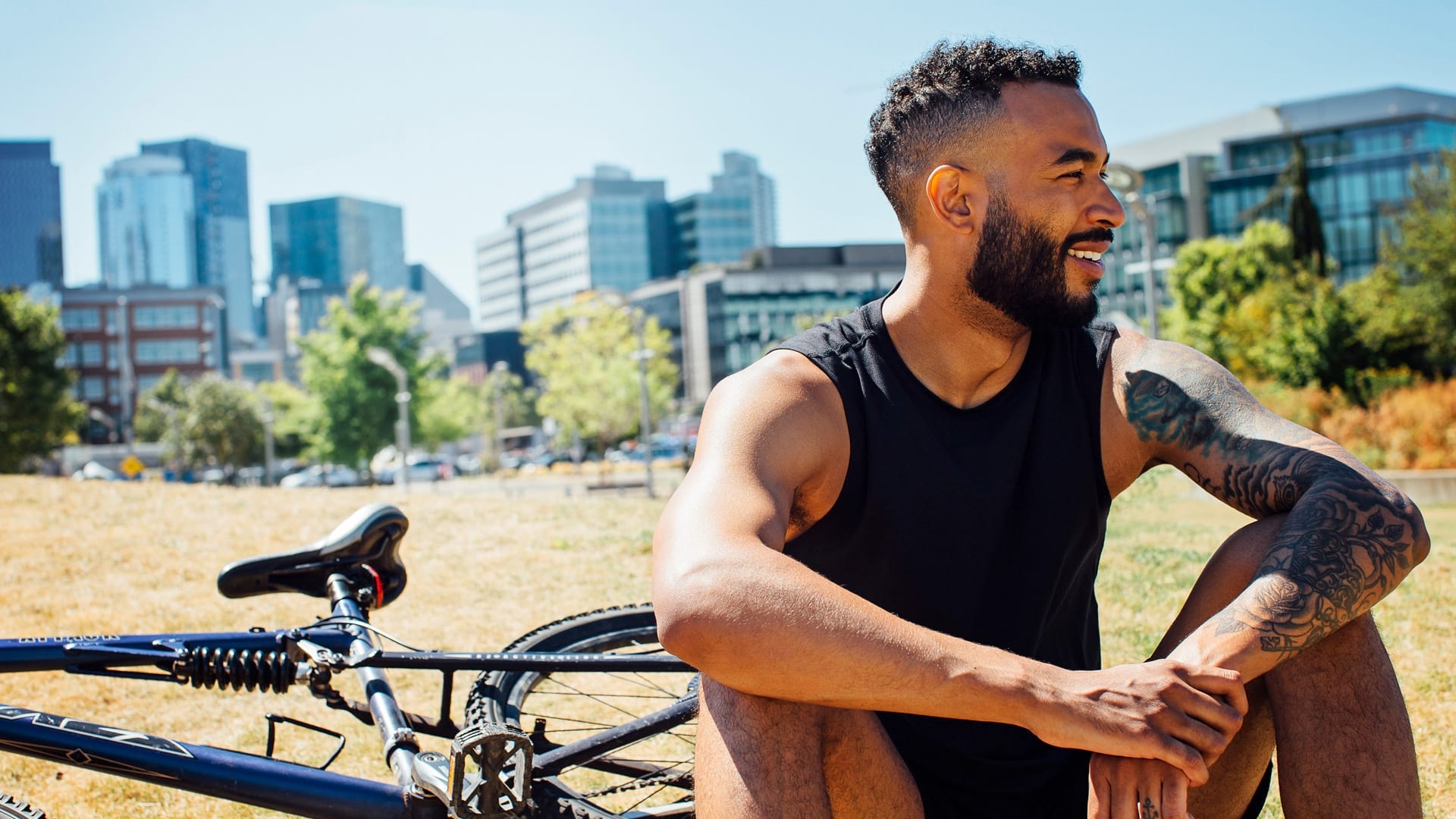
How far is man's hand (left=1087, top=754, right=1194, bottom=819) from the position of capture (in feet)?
5.78

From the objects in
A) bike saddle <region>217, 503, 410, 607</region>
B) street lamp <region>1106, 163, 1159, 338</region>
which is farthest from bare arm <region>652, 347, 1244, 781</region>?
street lamp <region>1106, 163, 1159, 338</region>

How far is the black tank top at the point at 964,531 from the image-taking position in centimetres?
207

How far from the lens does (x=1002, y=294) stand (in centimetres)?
225

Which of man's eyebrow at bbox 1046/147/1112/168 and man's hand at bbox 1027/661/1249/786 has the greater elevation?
man's eyebrow at bbox 1046/147/1112/168

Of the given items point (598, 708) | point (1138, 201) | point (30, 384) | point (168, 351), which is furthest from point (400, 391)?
point (168, 351)

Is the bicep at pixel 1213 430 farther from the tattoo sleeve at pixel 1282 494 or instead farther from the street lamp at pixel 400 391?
the street lamp at pixel 400 391

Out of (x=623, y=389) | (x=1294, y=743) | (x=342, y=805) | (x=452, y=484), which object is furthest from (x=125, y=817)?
(x=452, y=484)

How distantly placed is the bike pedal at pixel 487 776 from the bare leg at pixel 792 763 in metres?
0.50

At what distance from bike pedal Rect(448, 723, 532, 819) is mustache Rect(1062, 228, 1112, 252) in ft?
4.74

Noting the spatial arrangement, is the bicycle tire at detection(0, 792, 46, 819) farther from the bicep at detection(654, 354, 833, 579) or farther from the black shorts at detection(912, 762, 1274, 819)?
the black shorts at detection(912, 762, 1274, 819)

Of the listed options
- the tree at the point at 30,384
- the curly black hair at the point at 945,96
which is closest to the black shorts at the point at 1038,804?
the curly black hair at the point at 945,96

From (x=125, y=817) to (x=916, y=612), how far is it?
7.89 feet

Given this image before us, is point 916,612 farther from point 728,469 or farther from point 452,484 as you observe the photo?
point 452,484

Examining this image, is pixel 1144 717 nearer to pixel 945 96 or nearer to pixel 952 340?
pixel 952 340
